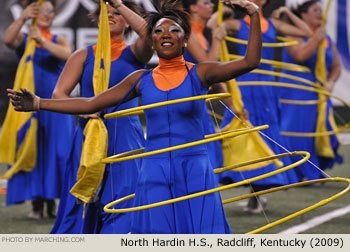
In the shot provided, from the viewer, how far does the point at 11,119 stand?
8266 mm

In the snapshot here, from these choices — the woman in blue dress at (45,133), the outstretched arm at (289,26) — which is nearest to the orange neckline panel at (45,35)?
the woman in blue dress at (45,133)

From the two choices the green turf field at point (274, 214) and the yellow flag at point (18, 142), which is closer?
the green turf field at point (274, 214)

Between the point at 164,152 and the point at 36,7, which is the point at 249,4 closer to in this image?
the point at 164,152

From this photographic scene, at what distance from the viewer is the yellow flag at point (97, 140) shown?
5.27 metres

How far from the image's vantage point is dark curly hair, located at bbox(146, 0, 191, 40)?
15.3ft

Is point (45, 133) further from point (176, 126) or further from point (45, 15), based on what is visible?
point (176, 126)

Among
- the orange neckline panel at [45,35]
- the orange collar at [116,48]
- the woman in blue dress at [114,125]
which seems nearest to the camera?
the woman in blue dress at [114,125]

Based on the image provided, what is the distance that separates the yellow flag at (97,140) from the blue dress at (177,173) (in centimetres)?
78

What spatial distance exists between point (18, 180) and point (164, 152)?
407 centimetres

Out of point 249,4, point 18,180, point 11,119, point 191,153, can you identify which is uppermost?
point 249,4

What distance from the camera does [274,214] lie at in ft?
26.7

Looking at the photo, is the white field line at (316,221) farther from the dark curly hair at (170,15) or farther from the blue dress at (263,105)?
the dark curly hair at (170,15)

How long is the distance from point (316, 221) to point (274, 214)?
0.58 m

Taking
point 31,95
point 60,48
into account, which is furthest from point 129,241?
point 60,48
